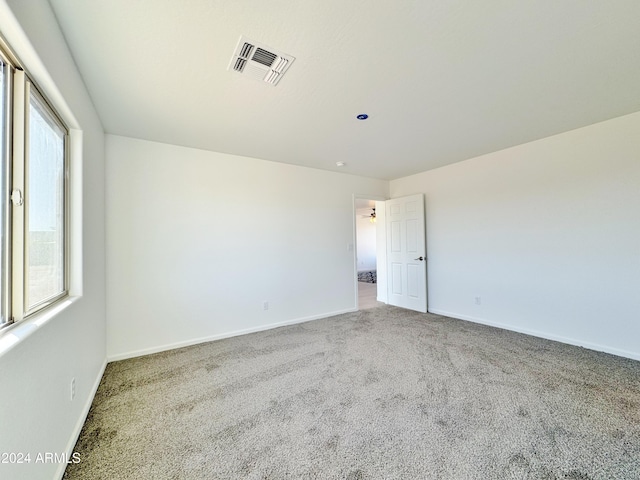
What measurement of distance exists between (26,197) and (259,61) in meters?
1.54

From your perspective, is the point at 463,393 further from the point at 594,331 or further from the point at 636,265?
the point at 636,265

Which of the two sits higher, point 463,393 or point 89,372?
point 89,372

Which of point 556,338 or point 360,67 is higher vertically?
point 360,67

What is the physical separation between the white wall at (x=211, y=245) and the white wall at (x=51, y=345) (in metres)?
0.59

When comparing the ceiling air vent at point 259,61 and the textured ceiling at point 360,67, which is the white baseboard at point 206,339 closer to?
the textured ceiling at point 360,67

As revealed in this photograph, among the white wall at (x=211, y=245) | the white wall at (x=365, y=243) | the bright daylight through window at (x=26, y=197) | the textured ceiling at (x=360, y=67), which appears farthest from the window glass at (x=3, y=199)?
the white wall at (x=365, y=243)

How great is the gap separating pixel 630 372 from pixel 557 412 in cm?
127

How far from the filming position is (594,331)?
290cm

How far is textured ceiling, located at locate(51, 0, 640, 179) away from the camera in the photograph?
4.79ft

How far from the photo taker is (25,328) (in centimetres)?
113

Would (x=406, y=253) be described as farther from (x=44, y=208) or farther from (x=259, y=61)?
(x=44, y=208)

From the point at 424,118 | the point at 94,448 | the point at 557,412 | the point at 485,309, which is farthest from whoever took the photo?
the point at 485,309

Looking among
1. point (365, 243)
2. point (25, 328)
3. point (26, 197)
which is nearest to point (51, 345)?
point (25, 328)

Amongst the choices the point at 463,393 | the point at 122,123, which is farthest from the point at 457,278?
the point at 122,123
